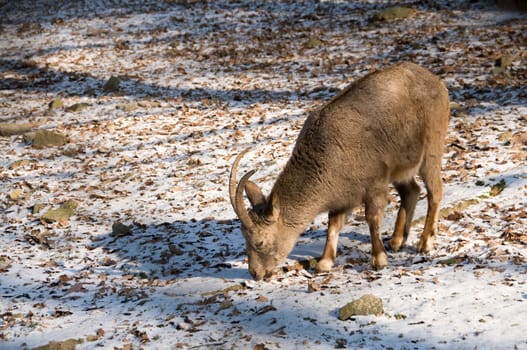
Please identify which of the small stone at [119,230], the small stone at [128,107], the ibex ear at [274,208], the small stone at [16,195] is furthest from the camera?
the small stone at [128,107]

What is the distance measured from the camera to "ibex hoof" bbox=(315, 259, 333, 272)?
24.7 feet

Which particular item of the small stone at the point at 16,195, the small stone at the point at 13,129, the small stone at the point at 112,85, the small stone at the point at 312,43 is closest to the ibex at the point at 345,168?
the small stone at the point at 16,195

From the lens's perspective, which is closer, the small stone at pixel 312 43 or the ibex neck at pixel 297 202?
the ibex neck at pixel 297 202

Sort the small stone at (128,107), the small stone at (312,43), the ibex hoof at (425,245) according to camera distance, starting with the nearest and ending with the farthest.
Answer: the ibex hoof at (425,245) → the small stone at (128,107) → the small stone at (312,43)

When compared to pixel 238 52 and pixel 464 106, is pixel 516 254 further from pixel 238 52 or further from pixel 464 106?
pixel 238 52

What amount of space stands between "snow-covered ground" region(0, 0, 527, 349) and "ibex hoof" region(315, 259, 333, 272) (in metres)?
0.13

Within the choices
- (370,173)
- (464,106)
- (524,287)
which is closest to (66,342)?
(370,173)

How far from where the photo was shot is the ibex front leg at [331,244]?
24.8 feet

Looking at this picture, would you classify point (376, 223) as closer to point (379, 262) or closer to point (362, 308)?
point (379, 262)

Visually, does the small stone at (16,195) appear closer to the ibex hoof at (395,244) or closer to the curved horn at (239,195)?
the curved horn at (239,195)

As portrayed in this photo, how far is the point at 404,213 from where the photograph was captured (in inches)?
324

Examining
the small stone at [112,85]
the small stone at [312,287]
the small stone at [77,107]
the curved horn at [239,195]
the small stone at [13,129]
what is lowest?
the small stone at [312,287]

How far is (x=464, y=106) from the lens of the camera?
508 inches

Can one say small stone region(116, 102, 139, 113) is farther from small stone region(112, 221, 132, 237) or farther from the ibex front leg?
the ibex front leg
